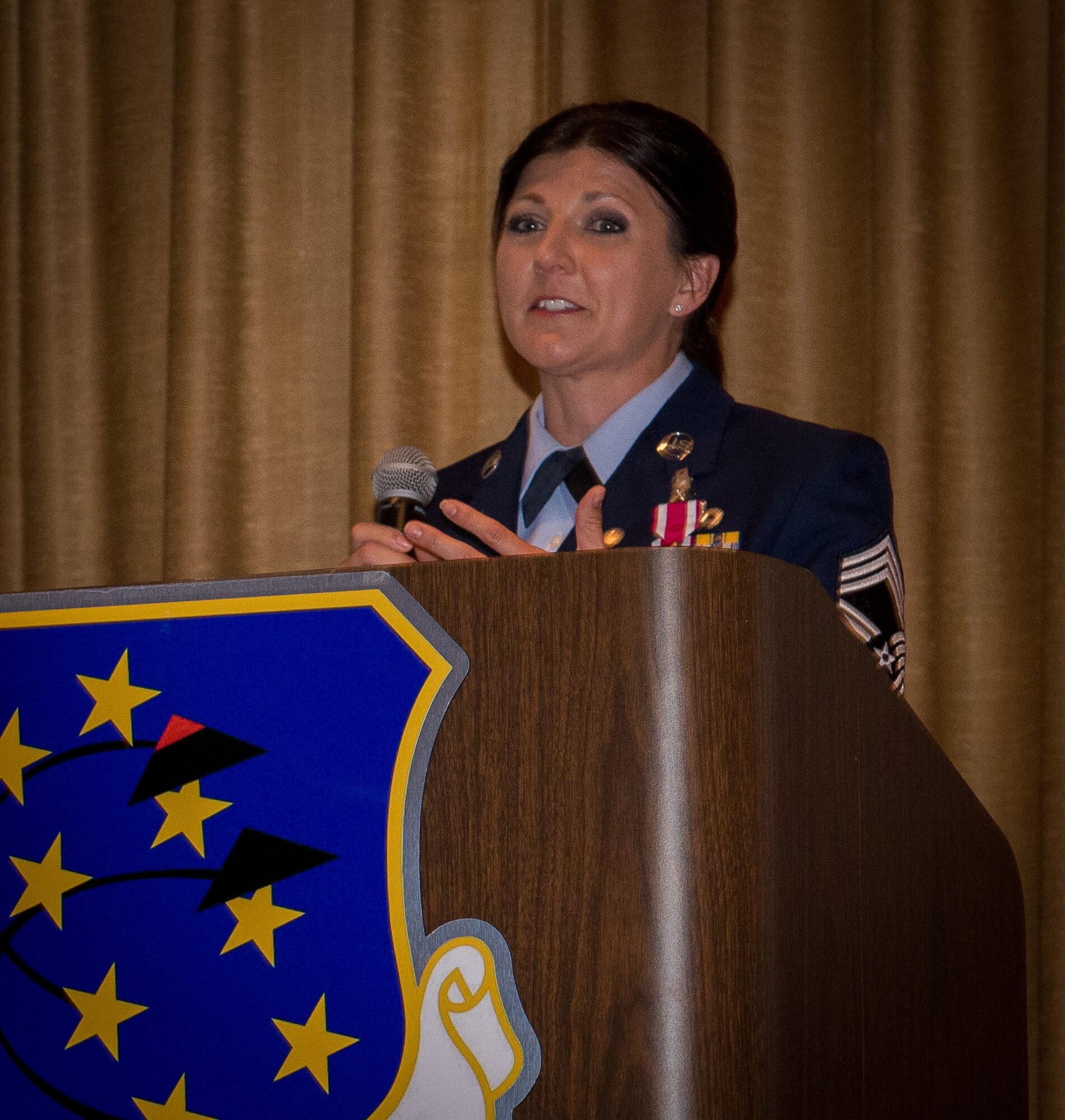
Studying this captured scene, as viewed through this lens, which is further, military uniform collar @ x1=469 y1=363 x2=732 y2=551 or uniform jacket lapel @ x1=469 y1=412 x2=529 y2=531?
uniform jacket lapel @ x1=469 y1=412 x2=529 y2=531

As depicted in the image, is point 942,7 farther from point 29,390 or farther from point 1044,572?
point 29,390

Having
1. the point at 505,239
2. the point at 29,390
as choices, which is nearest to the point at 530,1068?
the point at 505,239

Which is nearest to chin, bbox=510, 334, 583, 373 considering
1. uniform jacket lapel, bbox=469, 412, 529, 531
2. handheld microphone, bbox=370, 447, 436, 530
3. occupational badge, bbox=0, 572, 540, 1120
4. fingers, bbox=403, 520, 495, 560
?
uniform jacket lapel, bbox=469, 412, 529, 531

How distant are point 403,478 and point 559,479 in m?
0.30

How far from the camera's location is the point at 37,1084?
794mm

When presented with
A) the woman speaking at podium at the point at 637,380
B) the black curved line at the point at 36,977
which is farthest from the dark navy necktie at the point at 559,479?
the black curved line at the point at 36,977

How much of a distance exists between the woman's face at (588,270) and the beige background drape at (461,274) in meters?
0.53

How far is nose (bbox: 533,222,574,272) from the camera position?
152 centimetres

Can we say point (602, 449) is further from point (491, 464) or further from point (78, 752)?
point (78, 752)

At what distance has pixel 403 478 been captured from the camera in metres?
1.21

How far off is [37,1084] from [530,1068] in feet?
1.11

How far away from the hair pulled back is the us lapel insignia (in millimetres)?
277

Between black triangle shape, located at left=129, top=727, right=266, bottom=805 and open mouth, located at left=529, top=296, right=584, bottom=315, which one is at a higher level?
open mouth, located at left=529, top=296, right=584, bottom=315

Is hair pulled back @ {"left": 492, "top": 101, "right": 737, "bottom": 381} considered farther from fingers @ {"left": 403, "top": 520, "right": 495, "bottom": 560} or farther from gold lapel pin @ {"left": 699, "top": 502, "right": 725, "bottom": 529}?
fingers @ {"left": 403, "top": 520, "right": 495, "bottom": 560}
